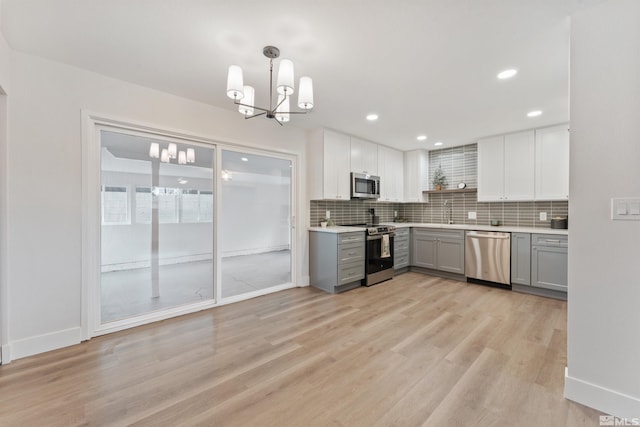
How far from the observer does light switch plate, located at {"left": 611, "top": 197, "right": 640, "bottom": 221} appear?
58.7 inches

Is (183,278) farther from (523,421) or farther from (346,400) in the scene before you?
(523,421)

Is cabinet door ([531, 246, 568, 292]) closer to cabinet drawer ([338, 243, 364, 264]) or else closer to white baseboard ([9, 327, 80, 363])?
cabinet drawer ([338, 243, 364, 264])

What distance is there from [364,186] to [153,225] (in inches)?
126

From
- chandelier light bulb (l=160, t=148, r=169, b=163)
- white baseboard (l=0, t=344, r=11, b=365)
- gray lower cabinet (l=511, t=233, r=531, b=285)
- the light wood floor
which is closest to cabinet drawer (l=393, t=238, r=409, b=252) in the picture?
gray lower cabinet (l=511, t=233, r=531, b=285)

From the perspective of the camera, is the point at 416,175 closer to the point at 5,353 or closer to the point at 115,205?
the point at 115,205

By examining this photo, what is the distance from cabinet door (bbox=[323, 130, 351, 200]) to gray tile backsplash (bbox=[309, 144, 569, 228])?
37 cm

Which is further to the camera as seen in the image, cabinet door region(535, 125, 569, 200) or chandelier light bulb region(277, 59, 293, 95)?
cabinet door region(535, 125, 569, 200)

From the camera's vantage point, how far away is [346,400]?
169 centimetres

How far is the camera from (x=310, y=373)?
1966 millimetres

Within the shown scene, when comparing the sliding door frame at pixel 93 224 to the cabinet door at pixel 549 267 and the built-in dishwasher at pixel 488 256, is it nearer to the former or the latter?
the built-in dishwasher at pixel 488 256

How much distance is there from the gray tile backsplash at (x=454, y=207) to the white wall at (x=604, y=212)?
3.28 meters

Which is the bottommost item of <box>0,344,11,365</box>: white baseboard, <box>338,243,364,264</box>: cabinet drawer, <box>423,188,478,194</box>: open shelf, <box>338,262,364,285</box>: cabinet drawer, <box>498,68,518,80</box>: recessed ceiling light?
<box>0,344,11,365</box>: white baseboard

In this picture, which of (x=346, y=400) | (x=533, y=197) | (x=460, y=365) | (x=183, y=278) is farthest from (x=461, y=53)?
(x=183, y=278)

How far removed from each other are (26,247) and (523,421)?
375cm
